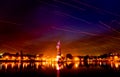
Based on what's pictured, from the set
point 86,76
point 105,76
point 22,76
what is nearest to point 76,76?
point 86,76

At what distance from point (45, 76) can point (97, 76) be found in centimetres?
1350

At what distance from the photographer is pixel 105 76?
60.6 meters

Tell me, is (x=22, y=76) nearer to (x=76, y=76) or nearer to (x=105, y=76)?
(x=76, y=76)

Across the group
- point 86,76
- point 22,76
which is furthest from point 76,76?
point 22,76

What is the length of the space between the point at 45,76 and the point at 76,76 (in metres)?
8.23

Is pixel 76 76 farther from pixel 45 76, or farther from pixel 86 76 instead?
pixel 45 76

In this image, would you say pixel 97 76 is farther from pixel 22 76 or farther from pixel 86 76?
pixel 22 76

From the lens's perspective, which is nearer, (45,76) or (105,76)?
(105,76)

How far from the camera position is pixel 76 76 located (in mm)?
63281

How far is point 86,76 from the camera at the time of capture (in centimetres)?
6366

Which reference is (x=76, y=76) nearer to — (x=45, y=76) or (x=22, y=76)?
(x=45, y=76)

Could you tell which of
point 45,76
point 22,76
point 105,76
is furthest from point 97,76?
point 22,76

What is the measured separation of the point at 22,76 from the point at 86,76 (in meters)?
16.3

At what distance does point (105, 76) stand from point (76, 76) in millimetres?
7344
